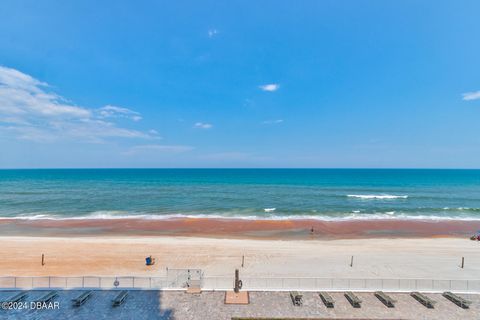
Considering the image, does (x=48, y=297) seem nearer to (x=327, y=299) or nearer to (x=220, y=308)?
(x=220, y=308)

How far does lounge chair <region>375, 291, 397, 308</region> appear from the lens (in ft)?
40.0

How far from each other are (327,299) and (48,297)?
14143mm

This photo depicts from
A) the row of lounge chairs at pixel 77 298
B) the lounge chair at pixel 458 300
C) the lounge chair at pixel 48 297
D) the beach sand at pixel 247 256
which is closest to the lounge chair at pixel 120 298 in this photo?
the row of lounge chairs at pixel 77 298

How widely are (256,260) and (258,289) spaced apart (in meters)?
6.53

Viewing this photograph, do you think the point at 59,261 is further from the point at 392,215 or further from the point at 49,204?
the point at 392,215

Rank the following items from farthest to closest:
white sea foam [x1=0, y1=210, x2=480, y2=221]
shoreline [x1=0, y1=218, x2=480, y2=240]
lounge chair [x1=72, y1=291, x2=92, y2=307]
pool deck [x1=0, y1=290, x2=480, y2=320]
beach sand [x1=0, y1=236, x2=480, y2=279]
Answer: white sea foam [x1=0, y1=210, x2=480, y2=221]
shoreline [x1=0, y1=218, x2=480, y2=240]
beach sand [x1=0, y1=236, x2=480, y2=279]
lounge chair [x1=72, y1=291, x2=92, y2=307]
pool deck [x1=0, y1=290, x2=480, y2=320]

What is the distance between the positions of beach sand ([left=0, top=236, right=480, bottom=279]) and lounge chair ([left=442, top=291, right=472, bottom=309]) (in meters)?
4.34

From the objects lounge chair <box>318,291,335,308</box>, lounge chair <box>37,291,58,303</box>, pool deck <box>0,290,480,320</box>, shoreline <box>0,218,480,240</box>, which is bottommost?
shoreline <box>0,218,480,240</box>

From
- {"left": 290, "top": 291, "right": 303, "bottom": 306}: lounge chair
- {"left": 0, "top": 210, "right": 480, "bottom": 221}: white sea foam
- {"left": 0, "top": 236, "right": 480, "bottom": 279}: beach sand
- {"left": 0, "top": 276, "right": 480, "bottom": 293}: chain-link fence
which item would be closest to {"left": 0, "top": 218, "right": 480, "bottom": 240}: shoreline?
{"left": 0, "top": 210, "right": 480, "bottom": 221}: white sea foam

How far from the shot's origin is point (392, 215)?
134ft

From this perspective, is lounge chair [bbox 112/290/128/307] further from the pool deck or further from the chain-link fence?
the chain-link fence

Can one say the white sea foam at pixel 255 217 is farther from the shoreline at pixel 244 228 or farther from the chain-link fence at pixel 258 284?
the chain-link fence at pixel 258 284

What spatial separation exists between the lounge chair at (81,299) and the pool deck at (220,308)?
193mm

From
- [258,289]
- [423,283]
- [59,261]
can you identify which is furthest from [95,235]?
[423,283]
